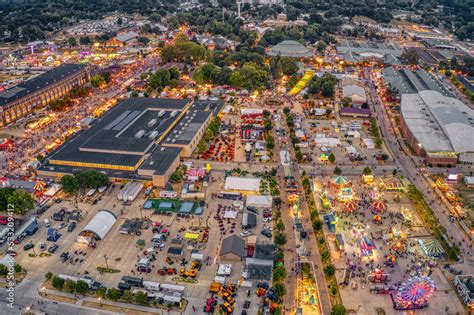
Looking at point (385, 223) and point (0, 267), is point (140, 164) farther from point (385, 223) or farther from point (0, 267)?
point (385, 223)

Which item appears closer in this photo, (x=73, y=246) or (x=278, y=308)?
(x=278, y=308)

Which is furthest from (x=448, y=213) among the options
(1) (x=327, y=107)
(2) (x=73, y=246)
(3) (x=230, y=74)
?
(3) (x=230, y=74)

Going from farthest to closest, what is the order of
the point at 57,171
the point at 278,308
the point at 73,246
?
the point at 57,171
the point at 73,246
the point at 278,308

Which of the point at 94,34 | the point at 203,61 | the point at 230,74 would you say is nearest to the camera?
the point at 230,74

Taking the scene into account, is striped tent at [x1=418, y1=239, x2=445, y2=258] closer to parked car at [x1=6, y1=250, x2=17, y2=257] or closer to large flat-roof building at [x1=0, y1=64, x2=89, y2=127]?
parked car at [x1=6, y1=250, x2=17, y2=257]

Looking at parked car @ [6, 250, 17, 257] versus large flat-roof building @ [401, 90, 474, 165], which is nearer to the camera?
parked car @ [6, 250, 17, 257]

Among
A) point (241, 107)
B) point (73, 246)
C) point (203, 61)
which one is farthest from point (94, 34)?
point (73, 246)

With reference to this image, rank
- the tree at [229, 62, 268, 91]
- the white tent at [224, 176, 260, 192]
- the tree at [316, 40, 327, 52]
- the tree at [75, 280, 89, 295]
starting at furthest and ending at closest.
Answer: the tree at [316, 40, 327, 52]
the tree at [229, 62, 268, 91]
the white tent at [224, 176, 260, 192]
the tree at [75, 280, 89, 295]

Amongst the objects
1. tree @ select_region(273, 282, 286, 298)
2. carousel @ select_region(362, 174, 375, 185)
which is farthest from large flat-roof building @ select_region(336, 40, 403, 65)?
tree @ select_region(273, 282, 286, 298)
